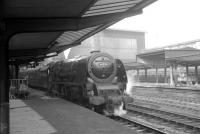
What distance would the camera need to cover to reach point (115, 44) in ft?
260

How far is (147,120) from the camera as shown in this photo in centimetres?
1246

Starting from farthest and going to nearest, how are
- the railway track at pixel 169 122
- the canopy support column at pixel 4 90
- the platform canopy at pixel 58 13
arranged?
the railway track at pixel 169 122, the platform canopy at pixel 58 13, the canopy support column at pixel 4 90

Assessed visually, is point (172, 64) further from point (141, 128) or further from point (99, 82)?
point (141, 128)

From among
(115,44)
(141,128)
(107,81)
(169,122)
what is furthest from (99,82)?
(115,44)

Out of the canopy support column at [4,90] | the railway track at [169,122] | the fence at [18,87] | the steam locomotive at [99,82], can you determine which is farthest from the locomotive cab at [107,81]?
the fence at [18,87]

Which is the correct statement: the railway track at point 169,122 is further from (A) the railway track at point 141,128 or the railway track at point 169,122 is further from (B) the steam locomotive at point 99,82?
(B) the steam locomotive at point 99,82

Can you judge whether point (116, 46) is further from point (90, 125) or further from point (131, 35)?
point (90, 125)

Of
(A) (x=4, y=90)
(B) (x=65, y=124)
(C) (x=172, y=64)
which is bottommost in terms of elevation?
(B) (x=65, y=124)

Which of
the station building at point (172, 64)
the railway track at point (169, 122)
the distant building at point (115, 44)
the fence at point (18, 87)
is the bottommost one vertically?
the railway track at point (169, 122)

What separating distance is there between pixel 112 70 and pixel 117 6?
18.2 feet

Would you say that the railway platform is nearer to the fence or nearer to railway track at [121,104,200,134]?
railway track at [121,104,200,134]

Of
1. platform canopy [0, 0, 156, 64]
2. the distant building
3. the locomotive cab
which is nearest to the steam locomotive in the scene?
the locomotive cab

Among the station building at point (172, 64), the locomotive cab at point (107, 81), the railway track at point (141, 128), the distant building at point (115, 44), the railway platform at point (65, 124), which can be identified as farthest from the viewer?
the distant building at point (115, 44)

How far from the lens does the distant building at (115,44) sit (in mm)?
73375
